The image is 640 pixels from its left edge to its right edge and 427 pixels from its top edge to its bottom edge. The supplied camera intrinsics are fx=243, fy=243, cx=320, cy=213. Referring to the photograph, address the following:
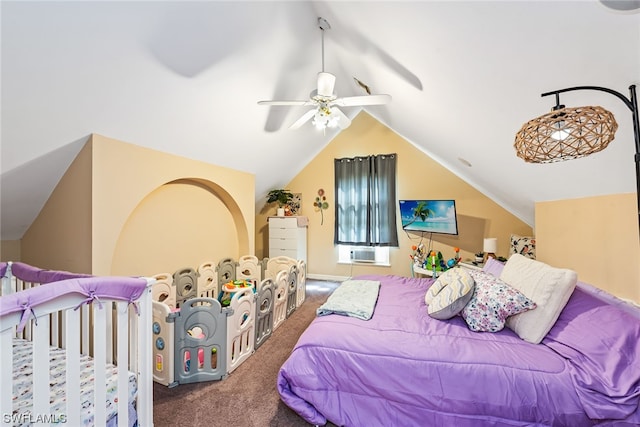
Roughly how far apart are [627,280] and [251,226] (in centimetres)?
390

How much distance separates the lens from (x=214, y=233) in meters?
3.55

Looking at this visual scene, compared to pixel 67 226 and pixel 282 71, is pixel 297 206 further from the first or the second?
pixel 67 226

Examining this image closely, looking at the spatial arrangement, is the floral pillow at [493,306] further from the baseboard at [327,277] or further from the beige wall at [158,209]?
the baseboard at [327,277]

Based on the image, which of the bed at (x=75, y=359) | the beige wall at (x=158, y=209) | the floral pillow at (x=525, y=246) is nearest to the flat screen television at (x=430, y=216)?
the floral pillow at (x=525, y=246)

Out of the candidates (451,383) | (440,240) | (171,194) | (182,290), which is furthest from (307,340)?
(440,240)

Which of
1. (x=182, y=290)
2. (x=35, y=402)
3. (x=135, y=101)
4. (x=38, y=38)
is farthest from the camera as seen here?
(x=182, y=290)

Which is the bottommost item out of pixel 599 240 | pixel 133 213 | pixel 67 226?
pixel 599 240

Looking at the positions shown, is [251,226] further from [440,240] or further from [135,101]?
[440,240]

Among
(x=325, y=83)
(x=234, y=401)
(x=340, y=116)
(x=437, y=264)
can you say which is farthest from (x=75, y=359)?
(x=437, y=264)

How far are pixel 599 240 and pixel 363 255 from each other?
3230mm

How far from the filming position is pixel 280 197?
479 centimetres

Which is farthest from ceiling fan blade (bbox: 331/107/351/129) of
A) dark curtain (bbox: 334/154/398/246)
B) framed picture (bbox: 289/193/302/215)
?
framed picture (bbox: 289/193/302/215)

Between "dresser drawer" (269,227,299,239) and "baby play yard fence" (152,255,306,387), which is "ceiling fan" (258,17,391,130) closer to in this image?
"baby play yard fence" (152,255,306,387)

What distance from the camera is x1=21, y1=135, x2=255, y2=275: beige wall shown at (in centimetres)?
191
